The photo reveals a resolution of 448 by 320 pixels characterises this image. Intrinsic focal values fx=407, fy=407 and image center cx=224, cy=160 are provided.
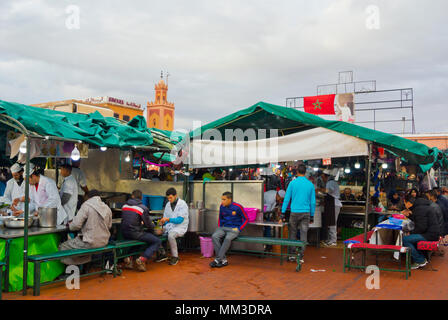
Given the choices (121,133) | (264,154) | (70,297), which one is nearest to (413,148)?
(264,154)

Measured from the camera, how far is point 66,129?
6617 mm

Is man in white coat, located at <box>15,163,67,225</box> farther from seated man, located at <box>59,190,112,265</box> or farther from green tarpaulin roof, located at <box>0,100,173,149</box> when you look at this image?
green tarpaulin roof, located at <box>0,100,173,149</box>

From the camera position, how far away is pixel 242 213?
788 cm

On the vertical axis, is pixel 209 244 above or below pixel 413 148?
below

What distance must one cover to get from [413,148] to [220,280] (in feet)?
14.0

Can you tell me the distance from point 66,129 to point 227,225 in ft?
11.3

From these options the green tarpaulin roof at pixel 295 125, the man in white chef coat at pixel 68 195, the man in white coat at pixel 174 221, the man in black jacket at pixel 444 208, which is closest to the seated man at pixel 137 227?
the man in white coat at pixel 174 221

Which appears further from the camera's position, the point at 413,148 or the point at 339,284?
the point at 413,148

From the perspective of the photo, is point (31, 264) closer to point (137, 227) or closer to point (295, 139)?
point (137, 227)

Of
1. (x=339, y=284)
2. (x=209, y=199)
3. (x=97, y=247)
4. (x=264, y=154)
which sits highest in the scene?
(x=264, y=154)

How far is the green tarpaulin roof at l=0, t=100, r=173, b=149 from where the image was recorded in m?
6.09

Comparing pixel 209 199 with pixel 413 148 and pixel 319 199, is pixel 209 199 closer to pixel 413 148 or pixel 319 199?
pixel 319 199

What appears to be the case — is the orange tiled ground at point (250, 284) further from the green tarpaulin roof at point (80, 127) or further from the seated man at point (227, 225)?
the green tarpaulin roof at point (80, 127)
